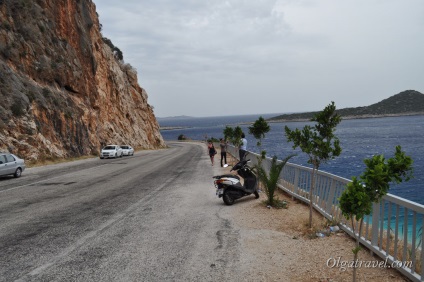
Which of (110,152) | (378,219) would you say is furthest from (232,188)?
(110,152)

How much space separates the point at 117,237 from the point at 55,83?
34.8m

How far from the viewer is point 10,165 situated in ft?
62.0

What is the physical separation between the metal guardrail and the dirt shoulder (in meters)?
0.20

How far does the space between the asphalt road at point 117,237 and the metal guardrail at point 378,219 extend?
2297mm

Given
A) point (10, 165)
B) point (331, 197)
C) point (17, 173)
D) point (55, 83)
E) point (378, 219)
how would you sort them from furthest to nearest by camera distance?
point (55, 83) < point (17, 173) < point (10, 165) < point (331, 197) < point (378, 219)

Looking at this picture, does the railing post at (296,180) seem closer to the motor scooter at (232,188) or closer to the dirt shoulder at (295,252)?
the motor scooter at (232,188)

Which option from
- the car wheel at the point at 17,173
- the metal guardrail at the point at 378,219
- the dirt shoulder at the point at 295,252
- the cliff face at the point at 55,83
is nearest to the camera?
the metal guardrail at the point at 378,219

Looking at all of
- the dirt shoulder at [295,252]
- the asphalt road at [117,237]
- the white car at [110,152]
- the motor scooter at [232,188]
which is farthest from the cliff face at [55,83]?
the dirt shoulder at [295,252]

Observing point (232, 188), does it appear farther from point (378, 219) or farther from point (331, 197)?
point (378, 219)

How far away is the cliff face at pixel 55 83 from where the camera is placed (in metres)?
29.5

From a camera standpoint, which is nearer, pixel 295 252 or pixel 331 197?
pixel 295 252

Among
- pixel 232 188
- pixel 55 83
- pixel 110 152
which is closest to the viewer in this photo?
pixel 232 188

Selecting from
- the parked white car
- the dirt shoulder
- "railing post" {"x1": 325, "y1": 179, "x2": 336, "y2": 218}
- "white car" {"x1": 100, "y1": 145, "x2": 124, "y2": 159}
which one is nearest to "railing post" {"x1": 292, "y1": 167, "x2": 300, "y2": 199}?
the dirt shoulder

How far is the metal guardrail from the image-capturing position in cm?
512
